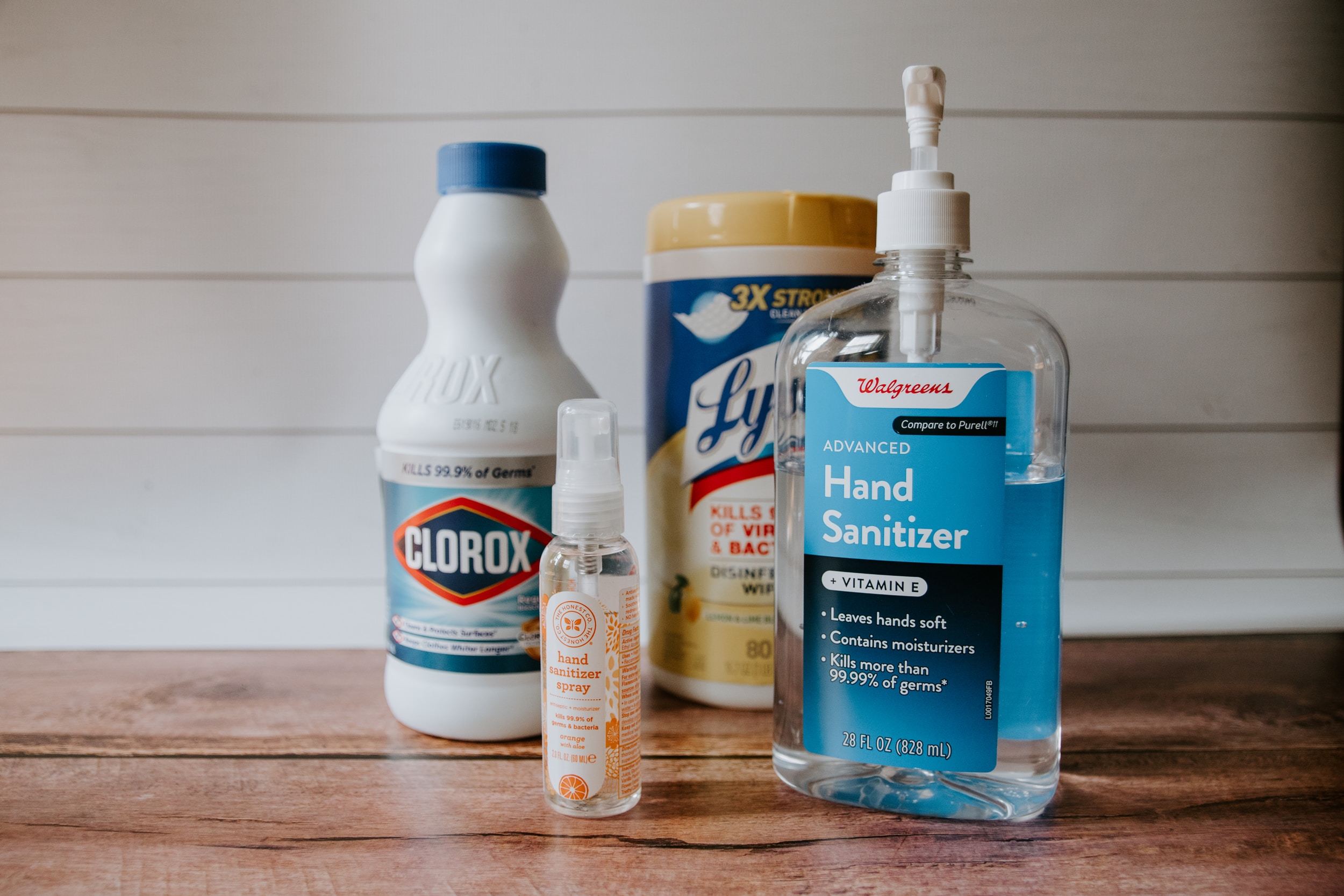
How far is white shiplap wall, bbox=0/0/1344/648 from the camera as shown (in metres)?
0.73

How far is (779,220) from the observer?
56cm

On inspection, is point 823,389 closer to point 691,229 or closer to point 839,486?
point 839,486

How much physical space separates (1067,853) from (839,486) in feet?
0.65

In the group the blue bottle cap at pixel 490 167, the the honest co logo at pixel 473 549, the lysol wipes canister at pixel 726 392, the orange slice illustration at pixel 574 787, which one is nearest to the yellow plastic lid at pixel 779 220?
the lysol wipes canister at pixel 726 392

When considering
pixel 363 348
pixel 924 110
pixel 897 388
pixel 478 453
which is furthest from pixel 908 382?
pixel 363 348

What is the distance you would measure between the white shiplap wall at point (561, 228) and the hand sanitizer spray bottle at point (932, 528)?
0.28m

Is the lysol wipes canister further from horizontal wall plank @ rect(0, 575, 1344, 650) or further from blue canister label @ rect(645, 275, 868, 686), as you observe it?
horizontal wall plank @ rect(0, 575, 1344, 650)

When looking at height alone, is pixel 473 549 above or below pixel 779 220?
below

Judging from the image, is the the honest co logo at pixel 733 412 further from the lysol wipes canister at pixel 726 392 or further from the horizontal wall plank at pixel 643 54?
the horizontal wall plank at pixel 643 54

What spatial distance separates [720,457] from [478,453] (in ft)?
0.50

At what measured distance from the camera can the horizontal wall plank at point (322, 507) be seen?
76cm

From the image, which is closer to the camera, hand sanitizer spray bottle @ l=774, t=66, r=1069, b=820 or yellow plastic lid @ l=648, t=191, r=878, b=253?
hand sanitizer spray bottle @ l=774, t=66, r=1069, b=820

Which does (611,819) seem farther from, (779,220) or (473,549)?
(779,220)

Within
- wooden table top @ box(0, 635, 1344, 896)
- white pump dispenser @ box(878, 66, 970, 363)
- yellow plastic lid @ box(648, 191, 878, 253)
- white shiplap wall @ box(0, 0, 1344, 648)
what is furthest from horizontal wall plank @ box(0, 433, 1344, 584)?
white pump dispenser @ box(878, 66, 970, 363)
